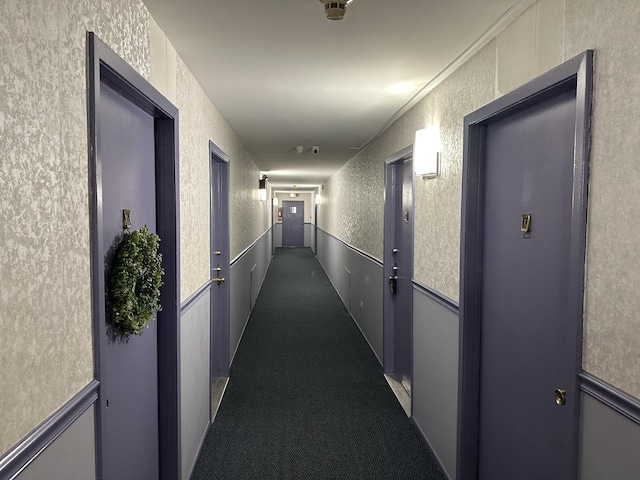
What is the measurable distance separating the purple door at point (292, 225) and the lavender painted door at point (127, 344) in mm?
15370

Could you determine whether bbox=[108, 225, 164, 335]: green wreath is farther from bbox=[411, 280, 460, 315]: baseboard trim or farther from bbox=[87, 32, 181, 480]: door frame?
bbox=[411, 280, 460, 315]: baseboard trim

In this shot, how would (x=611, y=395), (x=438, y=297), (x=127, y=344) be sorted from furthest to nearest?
(x=438, y=297)
(x=127, y=344)
(x=611, y=395)

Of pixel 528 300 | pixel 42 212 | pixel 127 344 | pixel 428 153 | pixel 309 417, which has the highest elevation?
pixel 428 153

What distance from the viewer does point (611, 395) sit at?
123cm

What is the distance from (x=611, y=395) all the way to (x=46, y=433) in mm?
1400

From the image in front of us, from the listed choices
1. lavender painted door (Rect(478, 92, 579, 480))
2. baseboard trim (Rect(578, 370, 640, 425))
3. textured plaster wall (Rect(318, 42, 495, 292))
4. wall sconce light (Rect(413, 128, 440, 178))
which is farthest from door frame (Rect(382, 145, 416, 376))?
baseboard trim (Rect(578, 370, 640, 425))

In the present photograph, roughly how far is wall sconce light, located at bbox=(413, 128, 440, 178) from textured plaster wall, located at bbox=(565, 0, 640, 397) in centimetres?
134

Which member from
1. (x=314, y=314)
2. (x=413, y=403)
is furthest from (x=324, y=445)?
(x=314, y=314)

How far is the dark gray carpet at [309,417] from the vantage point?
2.64 metres

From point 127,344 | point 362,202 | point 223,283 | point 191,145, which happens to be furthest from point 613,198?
point 362,202

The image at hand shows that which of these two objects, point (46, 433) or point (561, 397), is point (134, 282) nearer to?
point (46, 433)

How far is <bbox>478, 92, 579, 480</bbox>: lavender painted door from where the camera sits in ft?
5.15

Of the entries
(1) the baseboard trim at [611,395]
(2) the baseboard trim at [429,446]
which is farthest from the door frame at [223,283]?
(1) the baseboard trim at [611,395]

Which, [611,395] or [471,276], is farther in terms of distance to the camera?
[471,276]
